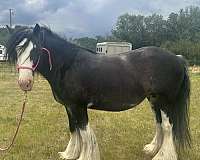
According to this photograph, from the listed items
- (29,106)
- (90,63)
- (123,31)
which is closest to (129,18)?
(123,31)

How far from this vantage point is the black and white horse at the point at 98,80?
5.26 metres

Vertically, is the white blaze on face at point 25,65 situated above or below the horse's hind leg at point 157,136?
above

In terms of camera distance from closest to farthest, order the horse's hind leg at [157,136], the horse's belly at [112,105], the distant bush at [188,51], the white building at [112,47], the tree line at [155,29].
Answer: the horse's belly at [112,105], the horse's hind leg at [157,136], the white building at [112,47], the distant bush at [188,51], the tree line at [155,29]

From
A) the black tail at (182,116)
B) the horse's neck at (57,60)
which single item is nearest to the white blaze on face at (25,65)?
the horse's neck at (57,60)

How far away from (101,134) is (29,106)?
4.09 m

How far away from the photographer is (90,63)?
5.55 metres

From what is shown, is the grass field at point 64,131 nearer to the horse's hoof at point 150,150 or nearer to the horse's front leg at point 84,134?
the horse's hoof at point 150,150

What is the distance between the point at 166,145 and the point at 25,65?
2388 millimetres

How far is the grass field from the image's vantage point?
6430mm

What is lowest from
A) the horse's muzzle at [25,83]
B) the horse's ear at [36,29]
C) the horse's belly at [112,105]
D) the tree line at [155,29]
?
the horse's belly at [112,105]

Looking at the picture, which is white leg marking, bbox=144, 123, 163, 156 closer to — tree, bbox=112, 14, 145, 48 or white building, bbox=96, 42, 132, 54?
white building, bbox=96, 42, 132, 54

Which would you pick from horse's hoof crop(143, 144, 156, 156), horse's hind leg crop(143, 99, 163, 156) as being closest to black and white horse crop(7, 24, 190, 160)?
horse's hind leg crop(143, 99, 163, 156)

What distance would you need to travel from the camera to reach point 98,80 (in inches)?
217

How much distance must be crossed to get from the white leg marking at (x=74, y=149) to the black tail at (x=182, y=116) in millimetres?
1428
